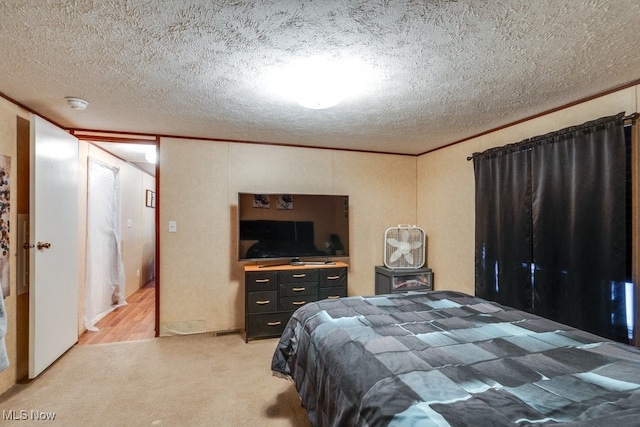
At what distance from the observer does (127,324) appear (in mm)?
3787

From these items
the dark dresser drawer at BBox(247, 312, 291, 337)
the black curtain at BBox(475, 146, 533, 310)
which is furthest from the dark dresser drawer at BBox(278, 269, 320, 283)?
the black curtain at BBox(475, 146, 533, 310)

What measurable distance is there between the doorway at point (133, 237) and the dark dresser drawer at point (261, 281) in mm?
1034

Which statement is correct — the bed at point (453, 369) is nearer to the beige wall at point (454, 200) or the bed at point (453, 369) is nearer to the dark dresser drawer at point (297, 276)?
the dark dresser drawer at point (297, 276)

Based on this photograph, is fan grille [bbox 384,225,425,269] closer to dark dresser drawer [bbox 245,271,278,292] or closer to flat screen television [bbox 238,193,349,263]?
flat screen television [bbox 238,193,349,263]

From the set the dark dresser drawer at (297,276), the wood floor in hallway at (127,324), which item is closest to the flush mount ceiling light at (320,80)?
the dark dresser drawer at (297,276)

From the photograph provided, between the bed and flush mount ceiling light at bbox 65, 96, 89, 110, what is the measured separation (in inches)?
92.9

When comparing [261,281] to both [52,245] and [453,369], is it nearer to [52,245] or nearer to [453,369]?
[52,245]

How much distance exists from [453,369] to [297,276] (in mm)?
2288

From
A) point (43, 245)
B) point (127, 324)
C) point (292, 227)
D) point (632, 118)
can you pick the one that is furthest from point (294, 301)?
point (632, 118)

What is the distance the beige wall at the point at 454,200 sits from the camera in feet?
9.66

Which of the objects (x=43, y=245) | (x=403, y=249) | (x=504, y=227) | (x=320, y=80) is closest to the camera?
(x=320, y=80)

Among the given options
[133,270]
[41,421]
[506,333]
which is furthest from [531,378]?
[133,270]

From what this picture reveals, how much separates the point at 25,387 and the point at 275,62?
10.0 feet

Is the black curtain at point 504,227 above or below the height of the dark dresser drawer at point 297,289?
above
